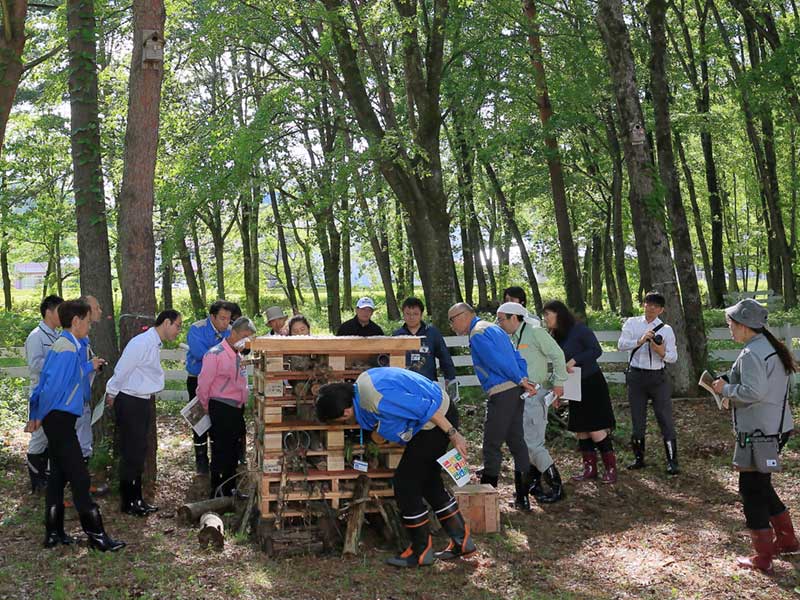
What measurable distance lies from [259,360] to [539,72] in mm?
12462

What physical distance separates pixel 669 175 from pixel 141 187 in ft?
30.6

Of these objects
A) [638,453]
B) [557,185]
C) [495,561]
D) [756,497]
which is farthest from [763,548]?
[557,185]

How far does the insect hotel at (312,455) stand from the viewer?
6.58 m

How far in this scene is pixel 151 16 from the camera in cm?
828

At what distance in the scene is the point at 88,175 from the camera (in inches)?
362

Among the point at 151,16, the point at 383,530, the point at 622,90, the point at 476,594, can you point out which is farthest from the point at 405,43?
the point at 476,594

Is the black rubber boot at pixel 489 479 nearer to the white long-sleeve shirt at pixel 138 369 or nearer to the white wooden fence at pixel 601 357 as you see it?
the white long-sleeve shirt at pixel 138 369

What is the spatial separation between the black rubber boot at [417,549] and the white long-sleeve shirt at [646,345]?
13.3 feet

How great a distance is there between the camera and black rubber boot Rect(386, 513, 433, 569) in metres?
6.23

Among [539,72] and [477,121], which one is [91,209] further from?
[477,121]

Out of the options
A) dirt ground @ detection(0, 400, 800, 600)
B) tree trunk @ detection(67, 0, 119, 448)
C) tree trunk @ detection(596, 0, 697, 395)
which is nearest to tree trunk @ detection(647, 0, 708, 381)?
tree trunk @ detection(596, 0, 697, 395)

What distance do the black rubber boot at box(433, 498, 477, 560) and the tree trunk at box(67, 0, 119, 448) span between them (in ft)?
15.0

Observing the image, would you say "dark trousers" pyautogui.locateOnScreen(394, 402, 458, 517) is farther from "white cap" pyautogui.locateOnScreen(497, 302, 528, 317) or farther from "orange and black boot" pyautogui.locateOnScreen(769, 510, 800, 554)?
"orange and black boot" pyautogui.locateOnScreen(769, 510, 800, 554)

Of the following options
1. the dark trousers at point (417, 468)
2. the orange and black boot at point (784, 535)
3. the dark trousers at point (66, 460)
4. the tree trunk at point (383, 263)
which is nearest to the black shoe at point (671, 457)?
the orange and black boot at point (784, 535)
